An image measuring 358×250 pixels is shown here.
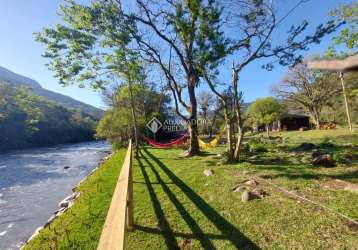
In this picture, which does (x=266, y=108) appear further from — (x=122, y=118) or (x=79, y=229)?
(x=79, y=229)

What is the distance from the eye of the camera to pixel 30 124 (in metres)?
42.5

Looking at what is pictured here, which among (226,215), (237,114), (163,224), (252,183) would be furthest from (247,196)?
(237,114)

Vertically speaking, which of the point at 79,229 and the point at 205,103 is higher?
the point at 205,103

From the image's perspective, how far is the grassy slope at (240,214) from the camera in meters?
2.73

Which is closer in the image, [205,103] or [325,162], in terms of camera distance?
[325,162]

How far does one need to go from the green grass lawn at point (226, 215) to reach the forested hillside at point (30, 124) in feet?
118

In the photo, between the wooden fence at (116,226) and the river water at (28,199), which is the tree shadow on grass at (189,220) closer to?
the wooden fence at (116,226)

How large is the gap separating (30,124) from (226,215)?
47.5 m

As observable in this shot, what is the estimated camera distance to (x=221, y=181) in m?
5.21

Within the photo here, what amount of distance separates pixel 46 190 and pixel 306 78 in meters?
26.9

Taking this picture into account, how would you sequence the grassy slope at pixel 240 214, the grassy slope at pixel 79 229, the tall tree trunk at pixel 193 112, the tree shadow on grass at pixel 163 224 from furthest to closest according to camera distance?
the tall tree trunk at pixel 193 112, the grassy slope at pixel 79 229, the tree shadow on grass at pixel 163 224, the grassy slope at pixel 240 214

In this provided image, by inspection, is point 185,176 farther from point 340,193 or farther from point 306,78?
point 306,78

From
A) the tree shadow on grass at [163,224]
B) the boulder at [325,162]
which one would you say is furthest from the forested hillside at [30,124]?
the boulder at [325,162]

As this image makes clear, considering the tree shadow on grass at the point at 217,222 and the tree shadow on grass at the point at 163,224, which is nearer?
the tree shadow on grass at the point at 217,222
